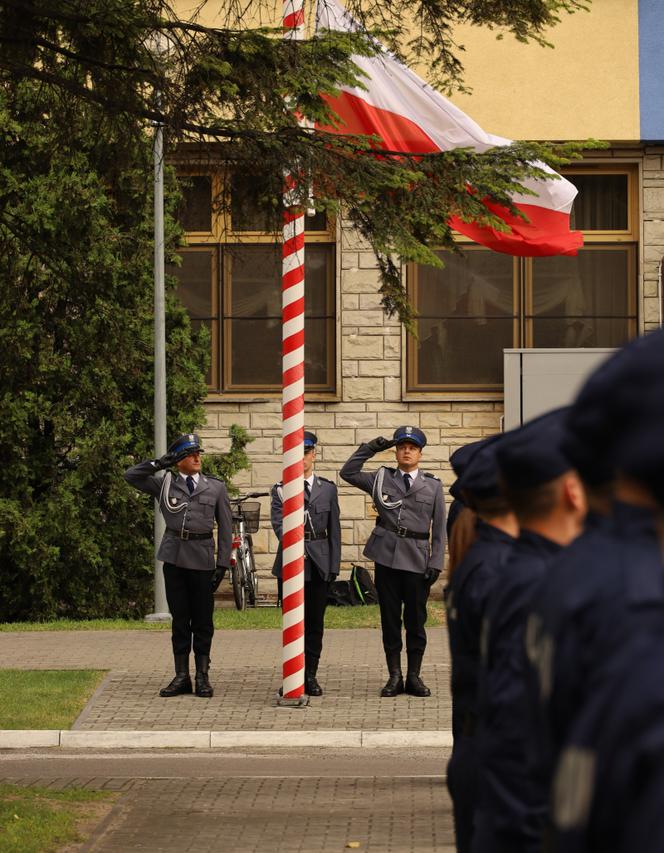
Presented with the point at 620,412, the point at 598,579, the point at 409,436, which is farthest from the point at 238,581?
the point at 620,412

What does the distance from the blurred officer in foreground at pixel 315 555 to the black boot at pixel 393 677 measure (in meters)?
0.54

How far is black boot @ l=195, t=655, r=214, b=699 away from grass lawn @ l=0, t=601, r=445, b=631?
4.40 m

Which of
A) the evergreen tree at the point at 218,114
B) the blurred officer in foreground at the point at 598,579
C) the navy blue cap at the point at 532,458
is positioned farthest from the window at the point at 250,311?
the blurred officer in foreground at the point at 598,579

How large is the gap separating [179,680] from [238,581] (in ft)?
24.9

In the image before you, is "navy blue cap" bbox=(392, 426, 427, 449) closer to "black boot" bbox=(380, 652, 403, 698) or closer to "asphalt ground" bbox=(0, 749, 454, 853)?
"black boot" bbox=(380, 652, 403, 698)

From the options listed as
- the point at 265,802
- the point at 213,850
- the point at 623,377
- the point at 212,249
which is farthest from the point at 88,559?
the point at 623,377

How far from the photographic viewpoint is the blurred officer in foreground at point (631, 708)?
1959 millimetres

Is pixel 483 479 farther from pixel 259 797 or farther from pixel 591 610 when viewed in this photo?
pixel 259 797

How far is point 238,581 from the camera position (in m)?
20.5

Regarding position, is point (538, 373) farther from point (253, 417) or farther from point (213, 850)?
point (213, 850)

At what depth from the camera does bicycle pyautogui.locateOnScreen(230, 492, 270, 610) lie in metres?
20.5

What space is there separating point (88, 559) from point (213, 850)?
11.2 m

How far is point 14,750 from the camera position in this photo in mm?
11367

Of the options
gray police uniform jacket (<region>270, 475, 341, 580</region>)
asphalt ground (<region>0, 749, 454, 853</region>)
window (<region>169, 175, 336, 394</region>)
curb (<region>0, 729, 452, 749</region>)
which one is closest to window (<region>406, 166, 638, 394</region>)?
window (<region>169, 175, 336, 394</region>)
